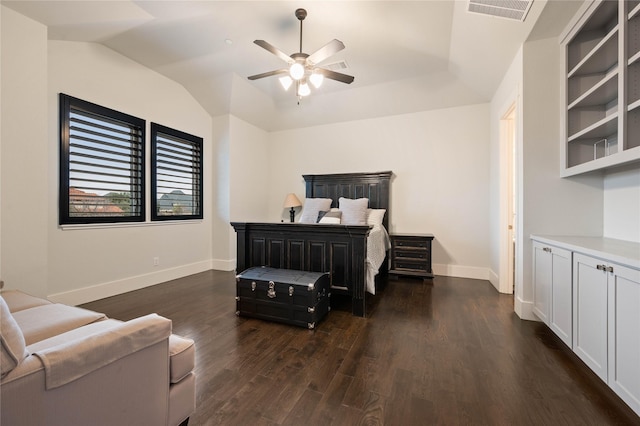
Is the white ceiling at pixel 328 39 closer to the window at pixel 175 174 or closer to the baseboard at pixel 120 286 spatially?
the window at pixel 175 174

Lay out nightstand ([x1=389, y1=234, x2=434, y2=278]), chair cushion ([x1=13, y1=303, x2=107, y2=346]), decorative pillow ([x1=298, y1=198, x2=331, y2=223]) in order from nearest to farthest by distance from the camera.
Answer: chair cushion ([x1=13, y1=303, x2=107, y2=346])
nightstand ([x1=389, y1=234, x2=434, y2=278])
decorative pillow ([x1=298, y1=198, x2=331, y2=223])

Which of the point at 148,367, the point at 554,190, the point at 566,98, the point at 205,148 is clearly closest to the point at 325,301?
the point at 148,367

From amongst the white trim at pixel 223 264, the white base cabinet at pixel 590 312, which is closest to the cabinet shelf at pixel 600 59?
the white base cabinet at pixel 590 312

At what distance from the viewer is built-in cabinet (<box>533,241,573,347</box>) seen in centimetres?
198

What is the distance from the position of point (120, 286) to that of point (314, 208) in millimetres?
2991

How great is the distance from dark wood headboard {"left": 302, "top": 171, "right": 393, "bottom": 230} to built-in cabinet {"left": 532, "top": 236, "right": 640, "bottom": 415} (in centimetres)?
254

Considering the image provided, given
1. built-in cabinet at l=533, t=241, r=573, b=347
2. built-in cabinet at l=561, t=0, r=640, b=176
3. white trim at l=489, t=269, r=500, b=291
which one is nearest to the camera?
built-in cabinet at l=561, t=0, r=640, b=176

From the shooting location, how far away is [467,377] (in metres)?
1.72

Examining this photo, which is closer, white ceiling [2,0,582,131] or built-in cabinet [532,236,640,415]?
built-in cabinet [532,236,640,415]

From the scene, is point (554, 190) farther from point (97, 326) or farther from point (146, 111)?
point (146, 111)

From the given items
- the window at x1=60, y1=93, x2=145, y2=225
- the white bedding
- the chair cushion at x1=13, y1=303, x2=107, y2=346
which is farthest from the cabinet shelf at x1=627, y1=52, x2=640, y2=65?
the window at x1=60, y1=93, x2=145, y2=225

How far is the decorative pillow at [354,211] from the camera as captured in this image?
422 cm

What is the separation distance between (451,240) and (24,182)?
5318mm

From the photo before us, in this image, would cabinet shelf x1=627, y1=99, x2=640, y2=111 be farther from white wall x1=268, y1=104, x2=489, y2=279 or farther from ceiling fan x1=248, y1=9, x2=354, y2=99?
white wall x1=268, y1=104, x2=489, y2=279
